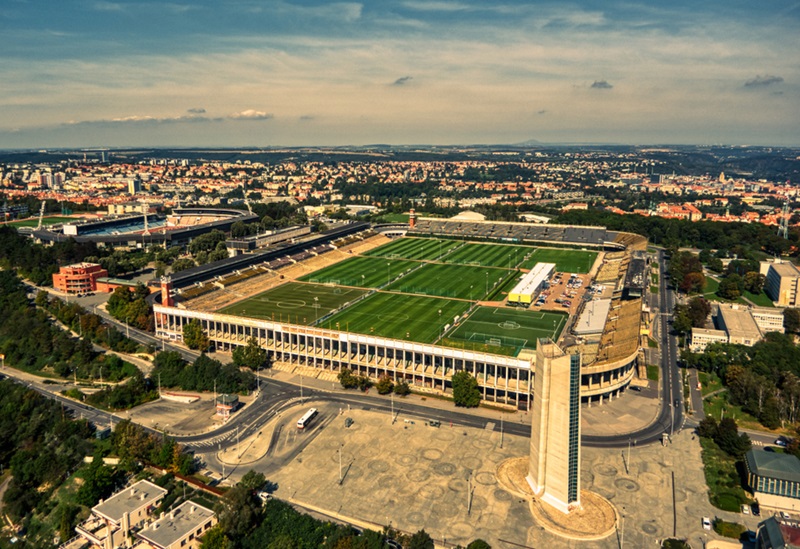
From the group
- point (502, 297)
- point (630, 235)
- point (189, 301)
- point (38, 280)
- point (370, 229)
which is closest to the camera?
point (189, 301)

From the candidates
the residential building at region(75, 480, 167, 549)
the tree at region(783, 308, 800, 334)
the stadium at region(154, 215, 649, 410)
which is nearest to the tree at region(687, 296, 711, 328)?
the stadium at region(154, 215, 649, 410)

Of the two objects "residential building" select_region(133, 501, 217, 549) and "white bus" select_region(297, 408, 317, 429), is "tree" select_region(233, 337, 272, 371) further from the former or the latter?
"residential building" select_region(133, 501, 217, 549)

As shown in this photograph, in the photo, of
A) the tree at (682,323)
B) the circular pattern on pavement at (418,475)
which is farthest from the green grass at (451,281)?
the circular pattern on pavement at (418,475)

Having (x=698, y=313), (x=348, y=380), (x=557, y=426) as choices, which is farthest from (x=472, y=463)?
(x=698, y=313)

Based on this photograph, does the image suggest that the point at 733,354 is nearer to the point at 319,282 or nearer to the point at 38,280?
the point at 319,282

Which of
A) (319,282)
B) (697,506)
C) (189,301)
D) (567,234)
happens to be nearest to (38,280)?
(189,301)

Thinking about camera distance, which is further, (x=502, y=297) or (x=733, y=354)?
(x=502, y=297)
